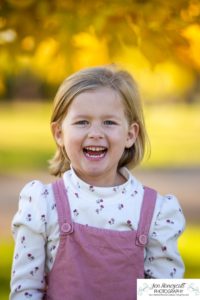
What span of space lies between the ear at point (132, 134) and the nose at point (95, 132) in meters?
0.16

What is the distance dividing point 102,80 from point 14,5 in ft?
4.35

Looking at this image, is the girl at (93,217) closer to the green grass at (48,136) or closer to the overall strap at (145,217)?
the overall strap at (145,217)

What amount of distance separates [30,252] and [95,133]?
1.29 ft

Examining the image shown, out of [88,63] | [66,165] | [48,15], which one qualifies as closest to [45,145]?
[88,63]

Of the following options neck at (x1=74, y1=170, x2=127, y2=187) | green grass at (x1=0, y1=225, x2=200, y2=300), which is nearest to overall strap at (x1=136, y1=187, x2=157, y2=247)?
neck at (x1=74, y1=170, x2=127, y2=187)

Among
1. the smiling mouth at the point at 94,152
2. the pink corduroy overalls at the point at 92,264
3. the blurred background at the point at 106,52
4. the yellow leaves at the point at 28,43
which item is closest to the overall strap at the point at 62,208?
the pink corduroy overalls at the point at 92,264

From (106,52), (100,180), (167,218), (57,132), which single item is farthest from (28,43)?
(167,218)

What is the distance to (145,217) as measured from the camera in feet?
8.52

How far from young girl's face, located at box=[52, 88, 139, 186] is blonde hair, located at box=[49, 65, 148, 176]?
0.02 meters

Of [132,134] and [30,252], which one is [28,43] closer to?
[132,134]

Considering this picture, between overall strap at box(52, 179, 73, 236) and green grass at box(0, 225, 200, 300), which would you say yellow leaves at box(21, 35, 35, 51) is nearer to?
overall strap at box(52, 179, 73, 236)

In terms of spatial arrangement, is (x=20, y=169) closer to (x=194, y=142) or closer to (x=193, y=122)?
(x=194, y=142)

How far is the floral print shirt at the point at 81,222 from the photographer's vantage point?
8.27 ft

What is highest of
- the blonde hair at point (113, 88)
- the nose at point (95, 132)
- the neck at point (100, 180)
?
the blonde hair at point (113, 88)
